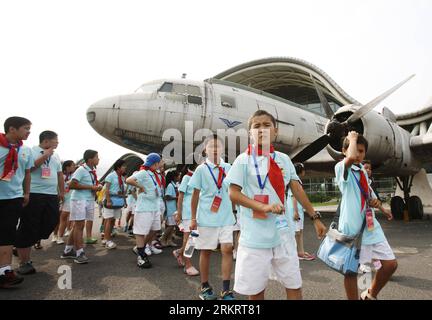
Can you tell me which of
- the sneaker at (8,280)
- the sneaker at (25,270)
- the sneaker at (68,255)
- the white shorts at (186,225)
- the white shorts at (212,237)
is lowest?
the sneaker at (68,255)

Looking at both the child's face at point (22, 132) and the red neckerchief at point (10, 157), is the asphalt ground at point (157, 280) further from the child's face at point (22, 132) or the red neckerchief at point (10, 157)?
the child's face at point (22, 132)

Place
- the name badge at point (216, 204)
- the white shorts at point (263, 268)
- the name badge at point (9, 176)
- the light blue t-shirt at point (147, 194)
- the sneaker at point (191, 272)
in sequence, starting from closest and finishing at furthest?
the white shorts at point (263, 268), the name badge at point (216, 204), the name badge at point (9, 176), the sneaker at point (191, 272), the light blue t-shirt at point (147, 194)

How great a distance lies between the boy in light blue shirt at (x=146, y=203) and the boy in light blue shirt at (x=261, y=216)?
329 centimetres

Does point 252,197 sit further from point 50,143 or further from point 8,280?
point 50,143

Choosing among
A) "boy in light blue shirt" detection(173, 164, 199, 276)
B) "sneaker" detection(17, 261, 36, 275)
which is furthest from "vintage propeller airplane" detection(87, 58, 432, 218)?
"sneaker" detection(17, 261, 36, 275)

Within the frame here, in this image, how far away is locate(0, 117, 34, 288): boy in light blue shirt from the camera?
3791 millimetres

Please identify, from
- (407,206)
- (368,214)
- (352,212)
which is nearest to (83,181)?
(352,212)

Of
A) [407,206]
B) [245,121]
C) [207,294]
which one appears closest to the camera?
[207,294]

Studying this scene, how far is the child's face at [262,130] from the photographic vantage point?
236 centimetres

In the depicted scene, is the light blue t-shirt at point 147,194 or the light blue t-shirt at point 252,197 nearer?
the light blue t-shirt at point 252,197

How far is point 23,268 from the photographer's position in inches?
175

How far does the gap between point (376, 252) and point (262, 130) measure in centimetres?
186

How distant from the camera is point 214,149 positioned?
3.93 metres

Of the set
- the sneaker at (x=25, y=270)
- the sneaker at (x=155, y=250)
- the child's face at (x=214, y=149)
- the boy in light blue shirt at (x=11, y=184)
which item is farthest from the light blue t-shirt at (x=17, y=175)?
the sneaker at (x=155, y=250)
